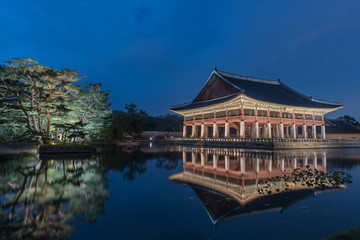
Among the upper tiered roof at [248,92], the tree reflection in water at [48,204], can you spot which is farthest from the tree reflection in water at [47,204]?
the upper tiered roof at [248,92]

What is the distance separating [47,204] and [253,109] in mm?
34367

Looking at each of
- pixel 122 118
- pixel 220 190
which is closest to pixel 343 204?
pixel 220 190

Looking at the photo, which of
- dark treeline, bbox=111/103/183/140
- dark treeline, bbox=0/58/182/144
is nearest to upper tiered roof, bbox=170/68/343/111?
dark treeline, bbox=111/103/183/140

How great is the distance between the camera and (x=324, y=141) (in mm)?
32531

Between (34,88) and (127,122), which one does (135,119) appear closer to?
(127,122)

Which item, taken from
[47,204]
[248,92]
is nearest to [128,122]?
[248,92]

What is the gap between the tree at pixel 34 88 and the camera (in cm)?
2138

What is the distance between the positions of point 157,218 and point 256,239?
226 centimetres

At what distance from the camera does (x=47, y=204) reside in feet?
19.7

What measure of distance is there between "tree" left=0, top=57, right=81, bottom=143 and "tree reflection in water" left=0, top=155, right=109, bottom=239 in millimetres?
14384

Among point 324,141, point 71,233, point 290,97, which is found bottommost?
point 71,233

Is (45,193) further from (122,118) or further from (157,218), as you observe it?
(122,118)

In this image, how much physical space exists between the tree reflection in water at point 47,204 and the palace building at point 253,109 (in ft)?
90.8

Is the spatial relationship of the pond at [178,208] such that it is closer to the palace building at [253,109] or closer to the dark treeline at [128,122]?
the palace building at [253,109]
